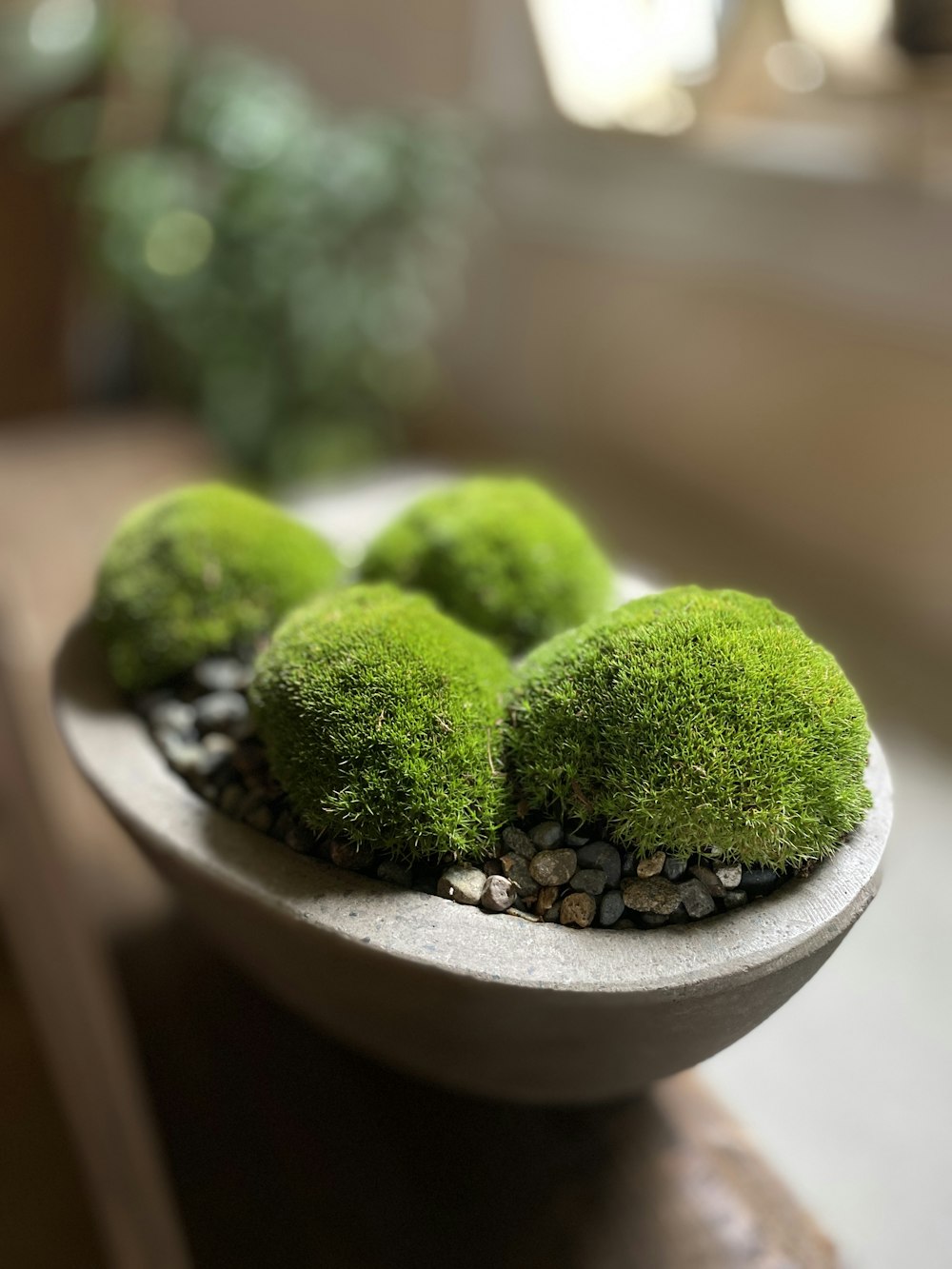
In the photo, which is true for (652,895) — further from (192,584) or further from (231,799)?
(192,584)

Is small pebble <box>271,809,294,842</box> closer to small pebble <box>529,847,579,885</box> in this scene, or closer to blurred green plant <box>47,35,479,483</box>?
small pebble <box>529,847,579,885</box>

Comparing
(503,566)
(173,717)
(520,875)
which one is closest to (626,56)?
(503,566)

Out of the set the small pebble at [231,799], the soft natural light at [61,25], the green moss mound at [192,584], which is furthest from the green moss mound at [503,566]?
the soft natural light at [61,25]

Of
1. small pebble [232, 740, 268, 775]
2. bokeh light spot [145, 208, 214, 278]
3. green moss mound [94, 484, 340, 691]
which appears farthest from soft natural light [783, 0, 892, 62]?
small pebble [232, 740, 268, 775]

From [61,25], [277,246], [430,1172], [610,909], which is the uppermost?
[61,25]

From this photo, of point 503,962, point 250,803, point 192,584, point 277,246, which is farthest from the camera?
point 277,246

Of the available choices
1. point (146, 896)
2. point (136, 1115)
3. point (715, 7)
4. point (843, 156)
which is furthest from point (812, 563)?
point (136, 1115)

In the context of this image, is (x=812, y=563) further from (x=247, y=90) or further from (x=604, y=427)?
(x=247, y=90)
